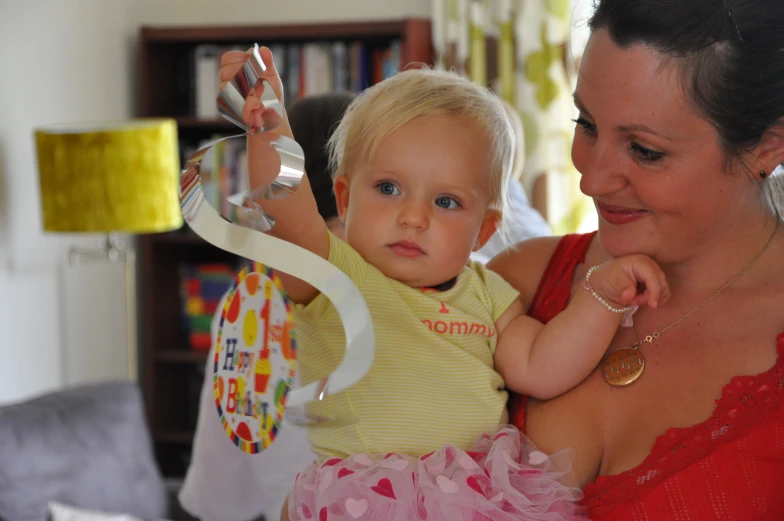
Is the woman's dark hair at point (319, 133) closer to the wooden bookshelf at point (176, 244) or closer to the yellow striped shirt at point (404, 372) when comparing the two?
the yellow striped shirt at point (404, 372)

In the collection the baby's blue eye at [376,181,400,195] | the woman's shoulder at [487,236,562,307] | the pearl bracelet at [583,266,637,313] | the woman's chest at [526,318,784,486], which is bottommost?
the woman's chest at [526,318,784,486]

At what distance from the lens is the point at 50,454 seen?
2580mm

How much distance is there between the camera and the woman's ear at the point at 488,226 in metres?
1.37

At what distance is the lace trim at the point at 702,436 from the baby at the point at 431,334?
0.06 metres

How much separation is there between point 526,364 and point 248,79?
23.6 inches

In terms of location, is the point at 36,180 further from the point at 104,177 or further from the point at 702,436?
the point at 702,436

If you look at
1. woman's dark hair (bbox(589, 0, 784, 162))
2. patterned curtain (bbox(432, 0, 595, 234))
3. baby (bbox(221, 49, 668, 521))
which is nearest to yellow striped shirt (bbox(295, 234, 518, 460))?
baby (bbox(221, 49, 668, 521))

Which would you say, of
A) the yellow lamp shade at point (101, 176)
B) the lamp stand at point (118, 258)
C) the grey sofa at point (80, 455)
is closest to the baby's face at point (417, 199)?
the grey sofa at point (80, 455)

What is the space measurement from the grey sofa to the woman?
5.53ft

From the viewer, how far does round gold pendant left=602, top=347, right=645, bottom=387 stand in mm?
1274

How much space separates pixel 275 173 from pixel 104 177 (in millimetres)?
2438

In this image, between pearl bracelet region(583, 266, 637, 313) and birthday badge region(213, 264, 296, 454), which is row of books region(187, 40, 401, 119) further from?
birthday badge region(213, 264, 296, 454)

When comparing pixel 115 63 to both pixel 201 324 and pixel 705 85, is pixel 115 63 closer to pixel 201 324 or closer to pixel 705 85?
pixel 201 324

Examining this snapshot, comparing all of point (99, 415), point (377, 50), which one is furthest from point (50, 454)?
point (377, 50)
